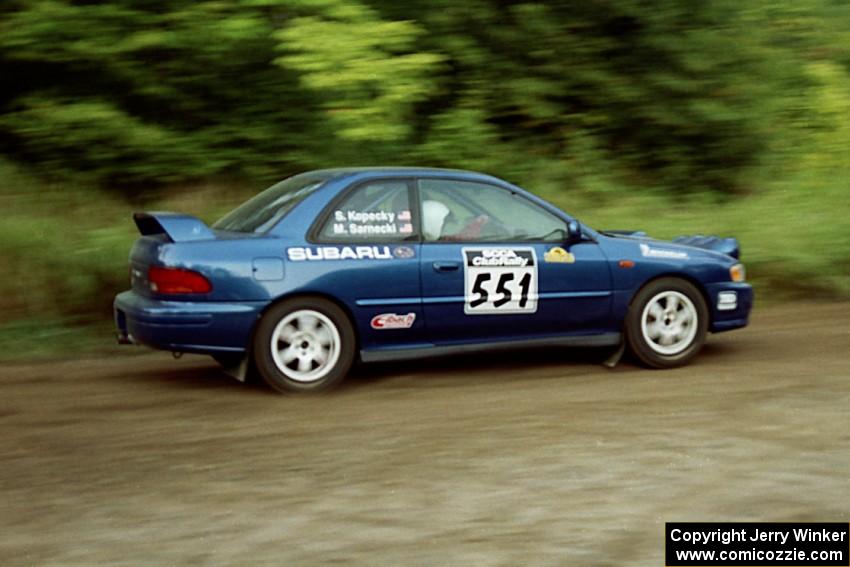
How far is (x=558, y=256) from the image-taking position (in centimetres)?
841

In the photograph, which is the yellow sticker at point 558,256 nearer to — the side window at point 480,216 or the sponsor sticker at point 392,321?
the side window at point 480,216

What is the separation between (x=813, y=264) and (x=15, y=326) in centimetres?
779

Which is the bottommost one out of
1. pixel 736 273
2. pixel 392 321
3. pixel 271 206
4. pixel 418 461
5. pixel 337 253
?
pixel 418 461

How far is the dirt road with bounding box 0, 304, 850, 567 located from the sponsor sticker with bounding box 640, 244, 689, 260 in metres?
0.81

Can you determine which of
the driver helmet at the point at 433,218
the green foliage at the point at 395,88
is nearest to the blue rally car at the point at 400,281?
the driver helmet at the point at 433,218

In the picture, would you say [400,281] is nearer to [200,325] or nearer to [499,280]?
[499,280]

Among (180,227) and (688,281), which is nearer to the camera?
(180,227)

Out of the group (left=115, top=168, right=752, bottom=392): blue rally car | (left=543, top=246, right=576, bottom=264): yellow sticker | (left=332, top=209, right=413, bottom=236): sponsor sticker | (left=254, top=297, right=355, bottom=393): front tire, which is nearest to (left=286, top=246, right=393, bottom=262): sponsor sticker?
(left=115, top=168, right=752, bottom=392): blue rally car

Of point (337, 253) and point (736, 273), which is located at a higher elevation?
point (337, 253)

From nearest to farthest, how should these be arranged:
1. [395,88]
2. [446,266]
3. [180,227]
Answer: [180,227] → [446,266] → [395,88]

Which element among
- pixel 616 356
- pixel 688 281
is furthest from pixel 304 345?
pixel 688 281

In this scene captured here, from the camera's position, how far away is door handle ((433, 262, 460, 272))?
8125 millimetres

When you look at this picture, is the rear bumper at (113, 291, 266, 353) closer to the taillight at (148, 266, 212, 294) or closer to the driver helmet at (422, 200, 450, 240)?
the taillight at (148, 266, 212, 294)

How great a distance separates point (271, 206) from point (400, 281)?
102cm
